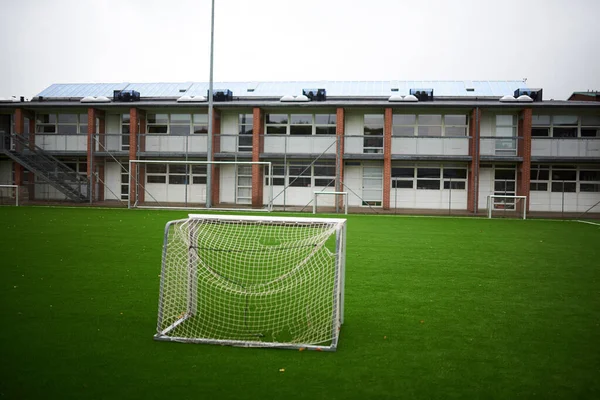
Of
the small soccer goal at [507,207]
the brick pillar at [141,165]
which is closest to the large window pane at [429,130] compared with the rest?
the small soccer goal at [507,207]

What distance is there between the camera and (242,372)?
4684 millimetres

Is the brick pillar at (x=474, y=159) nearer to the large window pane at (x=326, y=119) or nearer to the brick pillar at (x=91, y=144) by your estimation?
the large window pane at (x=326, y=119)

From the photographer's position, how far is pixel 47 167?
3219 cm

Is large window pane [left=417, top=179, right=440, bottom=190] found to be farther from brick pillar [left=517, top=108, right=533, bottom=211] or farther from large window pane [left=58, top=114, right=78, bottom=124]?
large window pane [left=58, top=114, right=78, bottom=124]

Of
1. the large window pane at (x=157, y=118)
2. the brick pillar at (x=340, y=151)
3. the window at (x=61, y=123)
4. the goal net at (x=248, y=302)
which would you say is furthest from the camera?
the window at (x=61, y=123)

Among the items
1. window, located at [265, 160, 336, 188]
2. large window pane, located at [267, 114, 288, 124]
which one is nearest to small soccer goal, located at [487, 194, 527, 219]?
window, located at [265, 160, 336, 188]

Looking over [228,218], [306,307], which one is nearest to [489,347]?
[306,307]

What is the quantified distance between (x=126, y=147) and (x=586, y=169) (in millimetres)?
26557

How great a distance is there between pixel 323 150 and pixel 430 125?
246 inches

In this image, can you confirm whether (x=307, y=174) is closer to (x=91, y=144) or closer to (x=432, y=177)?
(x=432, y=177)

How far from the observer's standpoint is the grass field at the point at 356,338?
173 inches

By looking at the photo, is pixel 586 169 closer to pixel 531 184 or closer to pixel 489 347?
pixel 531 184

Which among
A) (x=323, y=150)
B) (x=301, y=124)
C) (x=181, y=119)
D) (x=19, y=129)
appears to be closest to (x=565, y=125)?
(x=323, y=150)

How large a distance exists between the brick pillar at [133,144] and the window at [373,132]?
42.9ft
